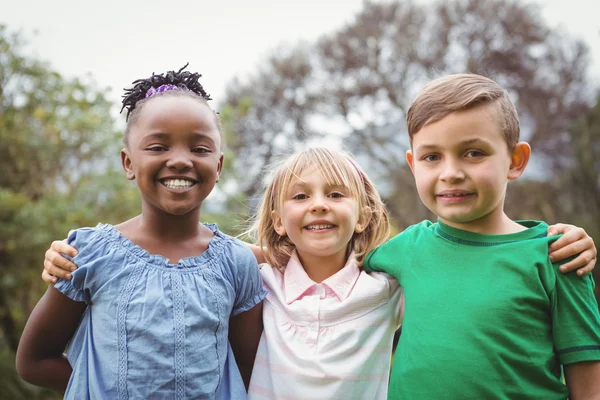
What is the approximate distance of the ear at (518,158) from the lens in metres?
1.95

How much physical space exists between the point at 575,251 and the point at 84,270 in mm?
1615

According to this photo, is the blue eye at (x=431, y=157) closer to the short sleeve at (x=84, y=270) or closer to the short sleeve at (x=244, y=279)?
the short sleeve at (x=244, y=279)

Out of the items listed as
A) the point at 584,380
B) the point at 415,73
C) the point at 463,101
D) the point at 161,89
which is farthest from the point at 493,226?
the point at 415,73

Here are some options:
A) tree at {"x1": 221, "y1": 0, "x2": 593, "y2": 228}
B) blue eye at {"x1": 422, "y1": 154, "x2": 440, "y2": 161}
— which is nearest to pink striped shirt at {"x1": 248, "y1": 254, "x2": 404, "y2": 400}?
blue eye at {"x1": 422, "y1": 154, "x2": 440, "y2": 161}

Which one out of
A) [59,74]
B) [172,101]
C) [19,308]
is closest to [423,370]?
[172,101]

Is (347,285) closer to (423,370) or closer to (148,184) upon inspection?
(423,370)

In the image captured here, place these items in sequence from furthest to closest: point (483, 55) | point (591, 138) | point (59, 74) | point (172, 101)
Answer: point (483, 55) → point (591, 138) → point (59, 74) → point (172, 101)

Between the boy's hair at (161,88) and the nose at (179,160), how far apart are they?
0.23m

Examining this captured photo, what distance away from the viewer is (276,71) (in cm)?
1398

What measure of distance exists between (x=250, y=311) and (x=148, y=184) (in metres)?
0.63

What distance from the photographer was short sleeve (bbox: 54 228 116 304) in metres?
1.96

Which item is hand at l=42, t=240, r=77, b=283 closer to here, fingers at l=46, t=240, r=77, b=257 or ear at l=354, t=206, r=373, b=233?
fingers at l=46, t=240, r=77, b=257

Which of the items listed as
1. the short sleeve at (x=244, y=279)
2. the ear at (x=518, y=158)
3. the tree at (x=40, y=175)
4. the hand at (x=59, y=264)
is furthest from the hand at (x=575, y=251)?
the tree at (x=40, y=175)

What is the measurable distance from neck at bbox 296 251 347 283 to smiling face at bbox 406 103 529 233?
563mm
